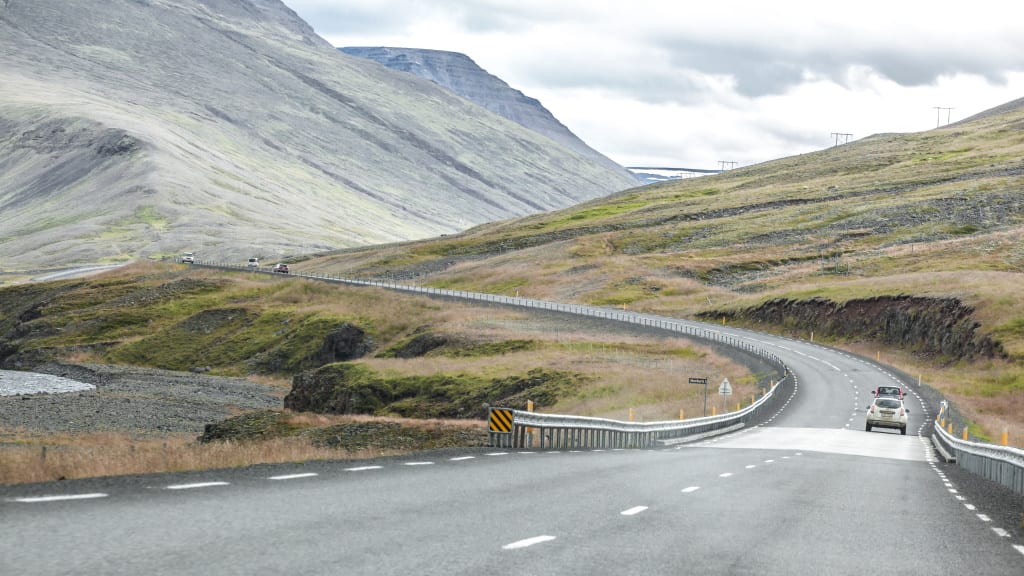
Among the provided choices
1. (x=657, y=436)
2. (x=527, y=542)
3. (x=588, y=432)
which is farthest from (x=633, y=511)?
(x=657, y=436)

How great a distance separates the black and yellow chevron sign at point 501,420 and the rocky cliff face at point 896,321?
56.0 m

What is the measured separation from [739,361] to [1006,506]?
56.0 metres

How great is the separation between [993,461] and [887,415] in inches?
956

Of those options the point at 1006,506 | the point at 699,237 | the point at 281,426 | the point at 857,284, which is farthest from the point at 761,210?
the point at 1006,506

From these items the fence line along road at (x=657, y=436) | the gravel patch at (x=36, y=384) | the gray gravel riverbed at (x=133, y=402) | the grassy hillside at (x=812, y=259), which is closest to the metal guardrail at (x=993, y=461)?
the fence line along road at (x=657, y=436)

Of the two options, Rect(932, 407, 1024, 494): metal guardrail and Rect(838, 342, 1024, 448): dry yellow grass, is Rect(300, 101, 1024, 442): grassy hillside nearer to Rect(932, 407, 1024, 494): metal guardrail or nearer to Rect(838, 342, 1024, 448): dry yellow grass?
Rect(838, 342, 1024, 448): dry yellow grass

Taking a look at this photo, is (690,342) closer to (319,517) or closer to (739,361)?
(739,361)

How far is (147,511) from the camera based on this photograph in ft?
41.5

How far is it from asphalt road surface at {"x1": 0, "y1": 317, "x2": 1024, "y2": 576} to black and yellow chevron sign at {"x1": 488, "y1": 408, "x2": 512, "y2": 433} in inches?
137

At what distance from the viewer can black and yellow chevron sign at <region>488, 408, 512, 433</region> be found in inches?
1059

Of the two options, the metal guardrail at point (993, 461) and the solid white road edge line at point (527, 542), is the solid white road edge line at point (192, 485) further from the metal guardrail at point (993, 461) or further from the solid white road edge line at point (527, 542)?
the metal guardrail at point (993, 461)

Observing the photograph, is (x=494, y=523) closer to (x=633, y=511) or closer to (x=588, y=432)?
(x=633, y=511)

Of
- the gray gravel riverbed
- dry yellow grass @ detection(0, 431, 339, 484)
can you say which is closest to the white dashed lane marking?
dry yellow grass @ detection(0, 431, 339, 484)

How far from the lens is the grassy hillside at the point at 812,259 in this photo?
8269 centimetres
